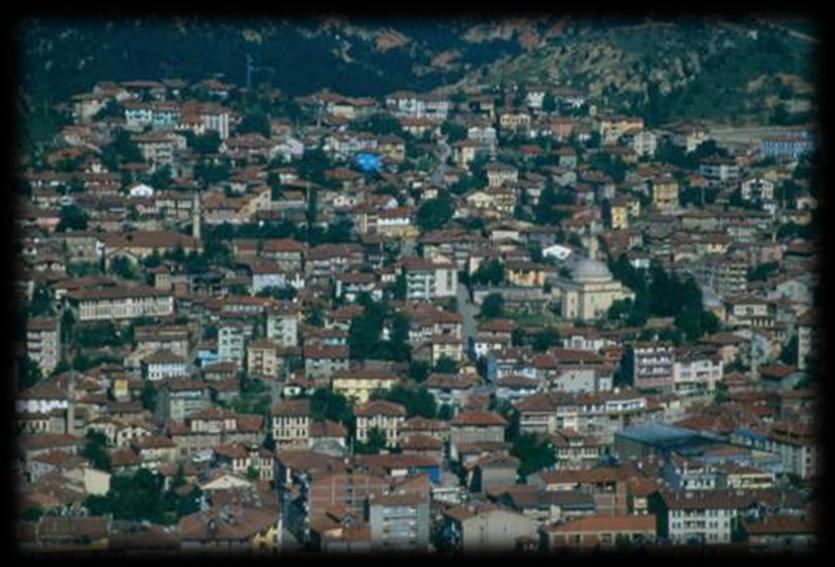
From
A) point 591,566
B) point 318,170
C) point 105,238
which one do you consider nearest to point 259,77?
point 318,170

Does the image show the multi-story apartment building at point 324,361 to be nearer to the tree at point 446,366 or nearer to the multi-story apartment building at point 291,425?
the tree at point 446,366

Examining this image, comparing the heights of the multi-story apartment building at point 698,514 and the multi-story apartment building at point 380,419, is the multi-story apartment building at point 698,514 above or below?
below

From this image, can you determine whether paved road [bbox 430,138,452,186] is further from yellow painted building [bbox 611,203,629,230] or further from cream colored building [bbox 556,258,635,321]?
cream colored building [bbox 556,258,635,321]

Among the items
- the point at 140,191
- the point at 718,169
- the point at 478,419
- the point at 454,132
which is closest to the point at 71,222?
the point at 140,191

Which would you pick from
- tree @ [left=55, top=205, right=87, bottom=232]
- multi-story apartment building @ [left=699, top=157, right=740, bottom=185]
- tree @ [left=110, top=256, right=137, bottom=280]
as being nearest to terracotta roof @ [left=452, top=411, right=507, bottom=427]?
tree @ [left=110, top=256, right=137, bottom=280]

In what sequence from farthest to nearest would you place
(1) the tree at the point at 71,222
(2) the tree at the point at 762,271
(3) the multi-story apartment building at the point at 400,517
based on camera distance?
(1) the tree at the point at 71,222 → (2) the tree at the point at 762,271 → (3) the multi-story apartment building at the point at 400,517

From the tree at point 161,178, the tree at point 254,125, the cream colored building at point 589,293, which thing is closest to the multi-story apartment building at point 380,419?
the cream colored building at point 589,293
